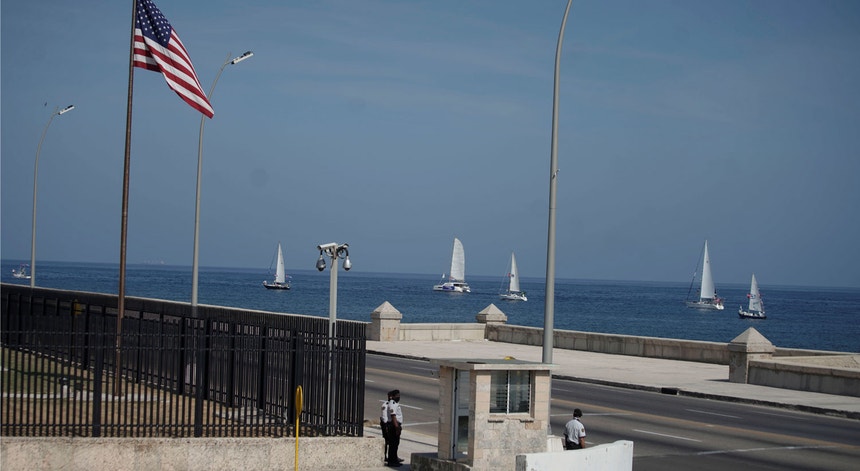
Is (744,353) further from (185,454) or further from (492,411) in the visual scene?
A: (185,454)

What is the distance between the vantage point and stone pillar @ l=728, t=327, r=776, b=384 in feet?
106

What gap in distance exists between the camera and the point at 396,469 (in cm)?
1631

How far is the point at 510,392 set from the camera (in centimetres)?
1548

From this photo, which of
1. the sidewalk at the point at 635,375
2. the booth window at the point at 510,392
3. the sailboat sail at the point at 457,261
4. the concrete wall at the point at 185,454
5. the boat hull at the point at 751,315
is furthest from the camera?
the sailboat sail at the point at 457,261

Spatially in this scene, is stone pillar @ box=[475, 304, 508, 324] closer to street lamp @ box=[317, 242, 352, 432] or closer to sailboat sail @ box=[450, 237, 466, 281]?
street lamp @ box=[317, 242, 352, 432]

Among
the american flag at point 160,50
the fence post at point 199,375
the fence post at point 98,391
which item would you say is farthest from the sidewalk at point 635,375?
the american flag at point 160,50

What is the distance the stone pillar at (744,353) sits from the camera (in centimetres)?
3231

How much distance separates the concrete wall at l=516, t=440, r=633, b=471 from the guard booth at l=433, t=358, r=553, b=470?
1.91 metres

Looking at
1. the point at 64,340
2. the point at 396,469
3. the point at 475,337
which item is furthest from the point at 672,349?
the point at 64,340

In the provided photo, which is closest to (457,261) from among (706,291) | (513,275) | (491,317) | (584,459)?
(513,275)

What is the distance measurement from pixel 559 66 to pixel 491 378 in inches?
345

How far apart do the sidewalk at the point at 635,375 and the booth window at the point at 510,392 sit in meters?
2.14

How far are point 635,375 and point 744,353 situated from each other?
12.1 ft

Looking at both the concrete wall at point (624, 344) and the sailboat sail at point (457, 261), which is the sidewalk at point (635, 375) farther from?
the sailboat sail at point (457, 261)
